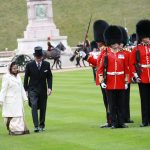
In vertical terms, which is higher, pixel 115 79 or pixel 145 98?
pixel 115 79

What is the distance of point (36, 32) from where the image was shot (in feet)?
171

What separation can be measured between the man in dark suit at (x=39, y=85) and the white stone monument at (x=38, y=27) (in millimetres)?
34199

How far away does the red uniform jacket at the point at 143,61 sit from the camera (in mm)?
16828

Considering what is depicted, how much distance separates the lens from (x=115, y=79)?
16766mm

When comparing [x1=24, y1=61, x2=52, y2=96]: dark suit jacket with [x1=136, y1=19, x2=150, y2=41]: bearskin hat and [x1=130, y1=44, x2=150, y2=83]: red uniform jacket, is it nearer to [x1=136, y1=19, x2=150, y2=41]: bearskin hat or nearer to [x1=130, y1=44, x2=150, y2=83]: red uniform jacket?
[x1=130, y1=44, x2=150, y2=83]: red uniform jacket

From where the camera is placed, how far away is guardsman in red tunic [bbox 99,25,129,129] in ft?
54.9

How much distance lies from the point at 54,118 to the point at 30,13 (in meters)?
32.6

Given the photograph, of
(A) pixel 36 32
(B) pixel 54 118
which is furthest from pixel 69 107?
(A) pixel 36 32

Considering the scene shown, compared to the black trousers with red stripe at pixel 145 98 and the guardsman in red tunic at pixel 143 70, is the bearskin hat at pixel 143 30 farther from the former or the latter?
the black trousers with red stripe at pixel 145 98

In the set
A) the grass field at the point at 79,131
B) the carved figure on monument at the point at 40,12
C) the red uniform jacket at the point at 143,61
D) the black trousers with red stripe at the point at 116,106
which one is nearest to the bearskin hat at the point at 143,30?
the red uniform jacket at the point at 143,61

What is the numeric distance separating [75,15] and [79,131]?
55.9 m

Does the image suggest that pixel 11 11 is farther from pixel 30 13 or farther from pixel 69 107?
pixel 69 107

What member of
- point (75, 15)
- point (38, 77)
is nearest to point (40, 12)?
point (75, 15)

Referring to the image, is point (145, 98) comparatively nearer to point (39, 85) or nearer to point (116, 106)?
point (116, 106)
